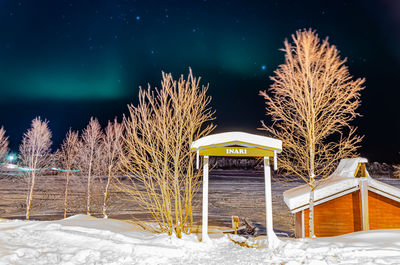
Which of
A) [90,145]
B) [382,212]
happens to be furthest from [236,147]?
[90,145]

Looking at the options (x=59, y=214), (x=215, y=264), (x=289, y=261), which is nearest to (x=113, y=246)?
(x=215, y=264)

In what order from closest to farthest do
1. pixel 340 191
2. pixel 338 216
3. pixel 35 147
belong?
1. pixel 340 191
2. pixel 338 216
3. pixel 35 147

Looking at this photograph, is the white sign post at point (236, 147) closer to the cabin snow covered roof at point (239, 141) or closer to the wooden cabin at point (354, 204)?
the cabin snow covered roof at point (239, 141)

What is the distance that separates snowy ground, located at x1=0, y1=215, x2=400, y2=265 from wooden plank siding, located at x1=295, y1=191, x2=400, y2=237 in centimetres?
559

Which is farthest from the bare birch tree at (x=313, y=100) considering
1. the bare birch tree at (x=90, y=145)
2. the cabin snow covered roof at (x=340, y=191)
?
the bare birch tree at (x=90, y=145)

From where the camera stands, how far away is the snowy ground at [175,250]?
5641 millimetres

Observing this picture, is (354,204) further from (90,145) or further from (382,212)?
(90,145)

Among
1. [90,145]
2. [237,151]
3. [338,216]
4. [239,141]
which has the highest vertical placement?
[90,145]

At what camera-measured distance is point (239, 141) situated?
789cm

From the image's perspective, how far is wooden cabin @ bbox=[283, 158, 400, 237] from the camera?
12141mm

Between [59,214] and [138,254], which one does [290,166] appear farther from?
[59,214]

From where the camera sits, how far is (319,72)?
478 inches

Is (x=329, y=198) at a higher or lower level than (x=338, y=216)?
higher

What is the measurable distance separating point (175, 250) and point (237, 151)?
3389mm
